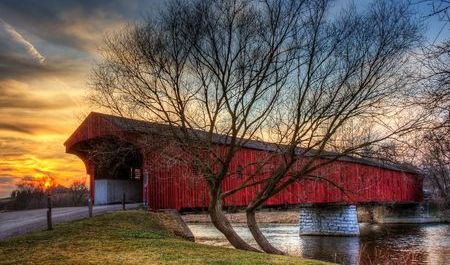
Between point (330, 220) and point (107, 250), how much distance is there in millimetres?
25351

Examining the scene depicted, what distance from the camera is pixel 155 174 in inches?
779

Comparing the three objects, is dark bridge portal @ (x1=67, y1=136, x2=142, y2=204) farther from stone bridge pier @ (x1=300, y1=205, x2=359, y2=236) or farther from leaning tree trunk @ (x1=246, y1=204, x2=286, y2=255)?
stone bridge pier @ (x1=300, y1=205, x2=359, y2=236)

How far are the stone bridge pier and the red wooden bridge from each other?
4.57ft

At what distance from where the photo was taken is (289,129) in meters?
14.4

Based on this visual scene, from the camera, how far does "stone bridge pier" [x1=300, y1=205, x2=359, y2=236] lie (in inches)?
1291

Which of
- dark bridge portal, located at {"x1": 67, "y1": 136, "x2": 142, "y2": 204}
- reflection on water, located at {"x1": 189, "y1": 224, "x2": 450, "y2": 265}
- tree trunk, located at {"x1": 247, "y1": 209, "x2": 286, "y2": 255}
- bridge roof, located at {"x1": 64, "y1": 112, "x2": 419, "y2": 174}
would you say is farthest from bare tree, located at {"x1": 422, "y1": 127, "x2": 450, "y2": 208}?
dark bridge portal, located at {"x1": 67, "y1": 136, "x2": 142, "y2": 204}

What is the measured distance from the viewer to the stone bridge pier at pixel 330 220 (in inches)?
1291

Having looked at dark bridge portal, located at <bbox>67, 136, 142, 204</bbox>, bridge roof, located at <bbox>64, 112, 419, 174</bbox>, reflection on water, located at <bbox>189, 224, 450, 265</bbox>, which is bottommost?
reflection on water, located at <bbox>189, 224, 450, 265</bbox>

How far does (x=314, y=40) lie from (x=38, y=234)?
29.6 feet

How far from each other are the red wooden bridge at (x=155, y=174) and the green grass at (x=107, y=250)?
8.05 ft

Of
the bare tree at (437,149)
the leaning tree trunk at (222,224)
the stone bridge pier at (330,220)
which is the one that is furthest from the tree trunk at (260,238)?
the stone bridge pier at (330,220)

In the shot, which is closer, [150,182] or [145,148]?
[145,148]

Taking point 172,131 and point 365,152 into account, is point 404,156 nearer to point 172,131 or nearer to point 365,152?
point 365,152

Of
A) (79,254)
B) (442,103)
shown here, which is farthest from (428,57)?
(79,254)
